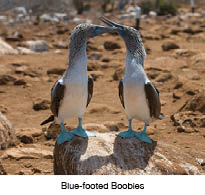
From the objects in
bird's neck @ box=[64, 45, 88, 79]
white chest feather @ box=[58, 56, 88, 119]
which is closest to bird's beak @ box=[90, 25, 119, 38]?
bird's neck @ box=[64, 45, 88, 79]

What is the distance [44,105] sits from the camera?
327 inches

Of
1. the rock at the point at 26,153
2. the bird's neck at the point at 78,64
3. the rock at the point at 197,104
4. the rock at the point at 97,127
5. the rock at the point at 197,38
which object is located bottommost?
the rock at the point at 197,38

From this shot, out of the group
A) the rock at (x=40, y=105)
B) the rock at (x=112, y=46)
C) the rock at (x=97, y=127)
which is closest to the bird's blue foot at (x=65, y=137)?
the rock at (x=97, y=127)

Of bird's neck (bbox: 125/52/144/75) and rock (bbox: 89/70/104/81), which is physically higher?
bird's neck (bbox: 125/52/144/75)

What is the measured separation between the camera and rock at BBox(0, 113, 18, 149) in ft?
19.0

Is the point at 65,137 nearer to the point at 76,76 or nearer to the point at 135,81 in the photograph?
the point at 76,76

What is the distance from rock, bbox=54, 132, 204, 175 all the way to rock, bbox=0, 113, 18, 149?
1.73 meters

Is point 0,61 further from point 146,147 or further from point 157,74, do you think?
point 146,147

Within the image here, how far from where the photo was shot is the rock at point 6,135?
19.0 feet

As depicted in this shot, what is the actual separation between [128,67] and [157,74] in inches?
250

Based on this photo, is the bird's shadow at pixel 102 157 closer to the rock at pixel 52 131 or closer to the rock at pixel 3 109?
the rock at pixel 52 131

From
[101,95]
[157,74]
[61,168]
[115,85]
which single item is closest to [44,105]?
[101,95]

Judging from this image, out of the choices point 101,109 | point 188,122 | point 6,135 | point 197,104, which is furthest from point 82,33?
point 101,109

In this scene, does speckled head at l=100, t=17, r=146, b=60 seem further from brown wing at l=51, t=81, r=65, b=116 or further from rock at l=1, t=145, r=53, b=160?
rock at l=1, t=145, r=53, b=160
